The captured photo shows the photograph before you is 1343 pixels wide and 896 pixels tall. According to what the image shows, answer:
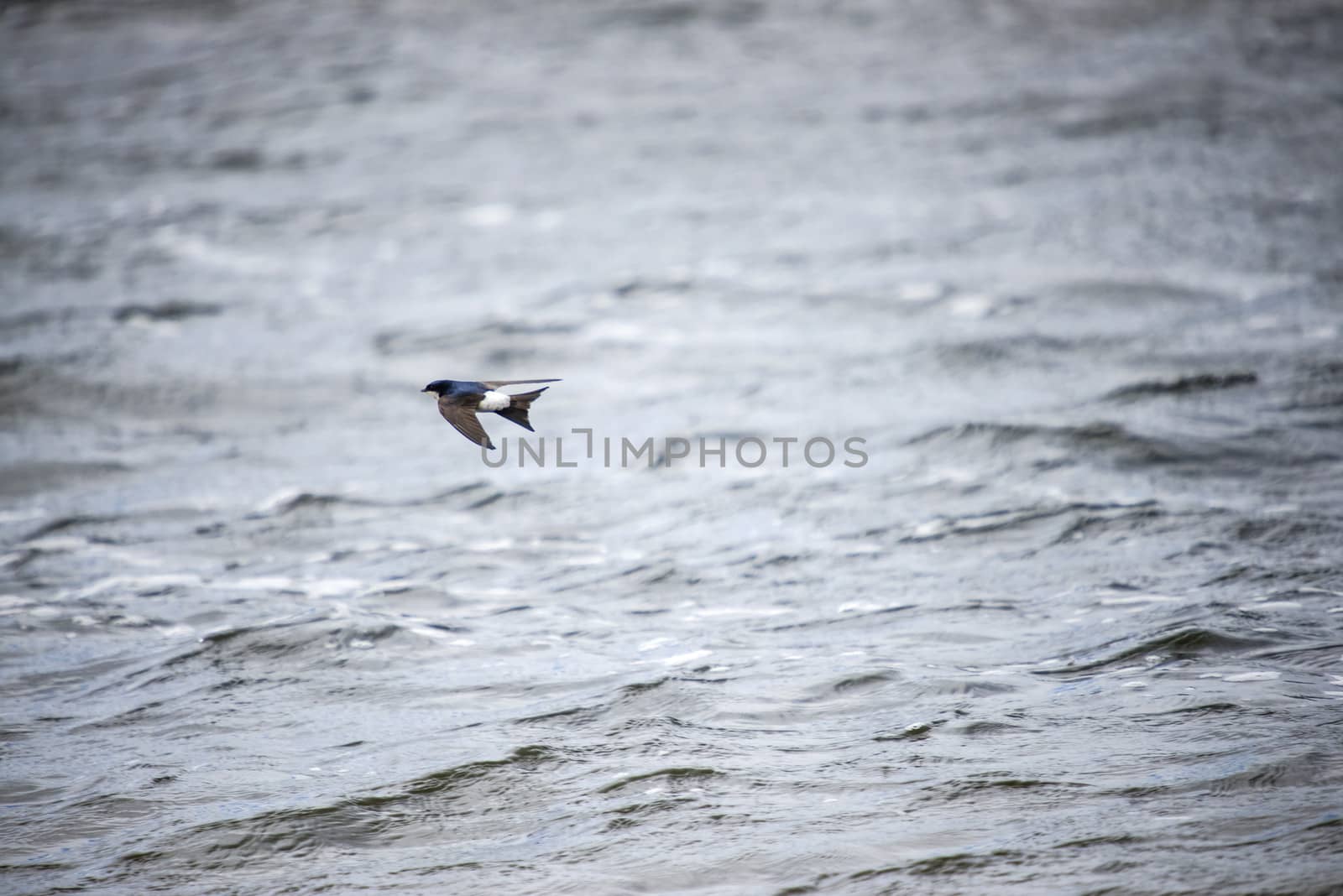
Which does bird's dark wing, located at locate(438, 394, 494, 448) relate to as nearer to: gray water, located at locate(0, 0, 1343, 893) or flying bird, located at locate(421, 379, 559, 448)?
flying bird, located at locate(421, 379, 559, 448)

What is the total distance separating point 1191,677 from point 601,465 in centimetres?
345

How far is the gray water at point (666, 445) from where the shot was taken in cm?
399

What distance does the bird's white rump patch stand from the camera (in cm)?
360

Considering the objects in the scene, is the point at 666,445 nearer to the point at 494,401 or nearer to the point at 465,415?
the point at 494,401

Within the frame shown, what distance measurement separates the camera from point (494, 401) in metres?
3.61

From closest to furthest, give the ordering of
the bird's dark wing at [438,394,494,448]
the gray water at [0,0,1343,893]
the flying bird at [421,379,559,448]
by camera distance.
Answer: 1. the bird's dark wing at [438,394,494,448]
2. the flying bird at [421,379,559,448]
3. the gray water at [0,0,1343,893]

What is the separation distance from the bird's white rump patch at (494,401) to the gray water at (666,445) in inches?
48.0

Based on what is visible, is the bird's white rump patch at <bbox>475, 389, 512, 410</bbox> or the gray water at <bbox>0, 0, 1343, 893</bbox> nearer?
the bird's white rump patch at <bbox>475, 389, 512, 410</bbox>

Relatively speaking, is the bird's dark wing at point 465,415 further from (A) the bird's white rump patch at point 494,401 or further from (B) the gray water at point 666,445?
(B) the gray water at point 666,445

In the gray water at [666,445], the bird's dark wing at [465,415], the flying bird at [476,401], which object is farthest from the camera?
the gray water at [666,445]

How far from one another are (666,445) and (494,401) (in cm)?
376

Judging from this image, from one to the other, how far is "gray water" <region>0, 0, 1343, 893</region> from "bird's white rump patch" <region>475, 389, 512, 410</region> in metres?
1.22

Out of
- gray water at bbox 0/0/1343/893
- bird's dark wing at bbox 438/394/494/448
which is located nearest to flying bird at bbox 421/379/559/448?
bird's dark wing at bbox 438/394/494/448

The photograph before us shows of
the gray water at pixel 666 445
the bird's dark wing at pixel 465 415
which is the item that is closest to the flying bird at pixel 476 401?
the bird's dark wing at pixel 465 415
